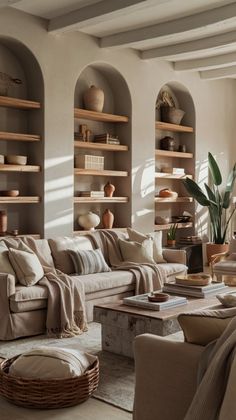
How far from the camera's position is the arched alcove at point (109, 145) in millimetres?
7055

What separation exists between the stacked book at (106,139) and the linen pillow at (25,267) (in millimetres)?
2593

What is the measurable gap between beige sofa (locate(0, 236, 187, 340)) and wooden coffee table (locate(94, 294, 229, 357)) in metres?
0.71

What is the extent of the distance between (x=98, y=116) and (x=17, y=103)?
1.30m

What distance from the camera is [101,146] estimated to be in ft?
23.0

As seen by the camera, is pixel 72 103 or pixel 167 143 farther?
pixel 167 143

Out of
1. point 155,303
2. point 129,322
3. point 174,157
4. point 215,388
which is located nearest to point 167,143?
point 174,157

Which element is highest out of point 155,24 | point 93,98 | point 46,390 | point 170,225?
point 155,24

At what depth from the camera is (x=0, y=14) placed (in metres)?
5.71

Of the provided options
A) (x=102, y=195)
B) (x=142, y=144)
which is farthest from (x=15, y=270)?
(x=142, y=144)

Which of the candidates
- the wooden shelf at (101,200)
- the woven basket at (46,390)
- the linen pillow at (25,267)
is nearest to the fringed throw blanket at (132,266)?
the wooden shelf at (101,200)

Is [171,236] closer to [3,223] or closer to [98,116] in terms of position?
[98,116]

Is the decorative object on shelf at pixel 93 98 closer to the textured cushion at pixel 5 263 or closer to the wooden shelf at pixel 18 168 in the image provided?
the wooden shelf at pixel 18 168

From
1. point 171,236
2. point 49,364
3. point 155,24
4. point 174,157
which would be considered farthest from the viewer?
point 174,157

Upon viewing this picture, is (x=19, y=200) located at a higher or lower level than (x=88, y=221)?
higher
